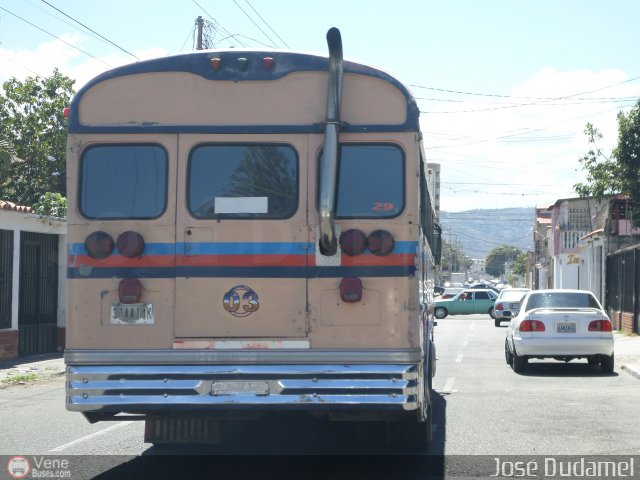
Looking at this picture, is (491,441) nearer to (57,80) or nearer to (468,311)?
(57,80)

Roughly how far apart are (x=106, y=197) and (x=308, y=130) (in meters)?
1.65

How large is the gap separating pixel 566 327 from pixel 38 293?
11.4 m

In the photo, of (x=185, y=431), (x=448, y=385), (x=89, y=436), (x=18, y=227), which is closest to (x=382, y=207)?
(x=185, y=431)

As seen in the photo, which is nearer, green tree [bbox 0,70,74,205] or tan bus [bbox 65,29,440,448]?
tan bus [bbox 65,29,440,448]

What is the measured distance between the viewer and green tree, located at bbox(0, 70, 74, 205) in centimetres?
3394

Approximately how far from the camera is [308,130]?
7254 millimetres

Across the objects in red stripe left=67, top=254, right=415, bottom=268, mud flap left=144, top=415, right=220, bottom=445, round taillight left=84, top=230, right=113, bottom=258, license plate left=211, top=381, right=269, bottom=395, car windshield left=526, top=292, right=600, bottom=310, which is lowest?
mud flap left=144, top=415, right=220, bottom=445

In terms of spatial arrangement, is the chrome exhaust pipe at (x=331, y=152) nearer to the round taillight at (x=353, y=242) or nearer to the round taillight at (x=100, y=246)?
the round taillight at (x=353, y=242)

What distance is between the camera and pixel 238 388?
6992 mm

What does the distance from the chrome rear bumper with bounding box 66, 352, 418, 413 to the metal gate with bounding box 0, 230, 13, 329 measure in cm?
1290

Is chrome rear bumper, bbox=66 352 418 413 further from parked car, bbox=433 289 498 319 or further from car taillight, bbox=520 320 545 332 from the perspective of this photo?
parked car, bbox=433 289 498 319

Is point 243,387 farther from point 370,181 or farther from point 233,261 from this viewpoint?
point 370,181

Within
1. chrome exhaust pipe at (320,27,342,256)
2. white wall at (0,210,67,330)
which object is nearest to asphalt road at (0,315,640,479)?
chrome exhaust pipe at (320,27,342,256)

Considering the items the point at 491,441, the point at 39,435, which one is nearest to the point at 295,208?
the point at 491,441
